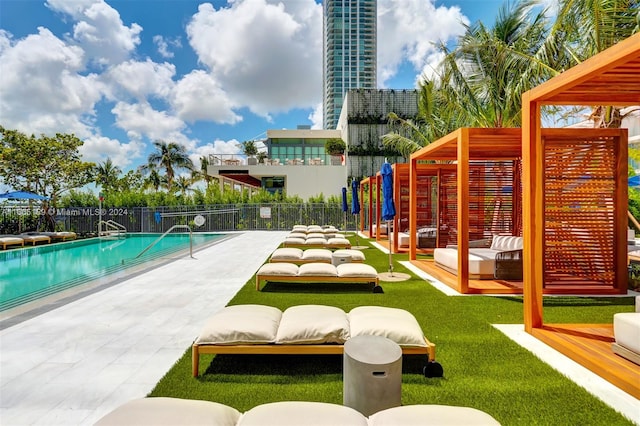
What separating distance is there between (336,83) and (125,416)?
104 m

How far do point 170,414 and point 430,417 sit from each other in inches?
52.6

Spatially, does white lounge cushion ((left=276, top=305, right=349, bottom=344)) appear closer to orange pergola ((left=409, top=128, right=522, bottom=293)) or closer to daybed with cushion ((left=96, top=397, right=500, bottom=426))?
daybed with cushion ((left=96, top=397, right=500, bottom=426))

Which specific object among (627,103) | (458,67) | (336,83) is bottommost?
(627,103)

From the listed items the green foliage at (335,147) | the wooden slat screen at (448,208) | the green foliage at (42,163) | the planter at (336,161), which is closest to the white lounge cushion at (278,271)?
the wooden slat screen at (448,208)

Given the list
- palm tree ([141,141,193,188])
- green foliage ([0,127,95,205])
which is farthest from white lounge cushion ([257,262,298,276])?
palm tree ([141,141,193,188])

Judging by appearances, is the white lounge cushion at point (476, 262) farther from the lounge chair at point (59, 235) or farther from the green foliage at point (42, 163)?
the green foliage at point (42, 163)

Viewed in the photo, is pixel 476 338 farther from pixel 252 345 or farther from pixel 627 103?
pixel 627 103

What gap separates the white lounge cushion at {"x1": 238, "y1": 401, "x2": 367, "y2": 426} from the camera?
72.6 inches

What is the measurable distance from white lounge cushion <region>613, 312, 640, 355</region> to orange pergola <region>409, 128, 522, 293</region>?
301cm

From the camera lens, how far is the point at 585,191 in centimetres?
637

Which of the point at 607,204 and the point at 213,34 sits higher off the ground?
the point at 213,34

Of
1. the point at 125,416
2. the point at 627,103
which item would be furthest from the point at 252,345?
the point at 627,103

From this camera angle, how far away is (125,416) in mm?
1903

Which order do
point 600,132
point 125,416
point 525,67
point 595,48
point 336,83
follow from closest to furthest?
1. point 125,416
2. point 600,132
3. point 595,48
4. point 525,67
5. point 336,83
